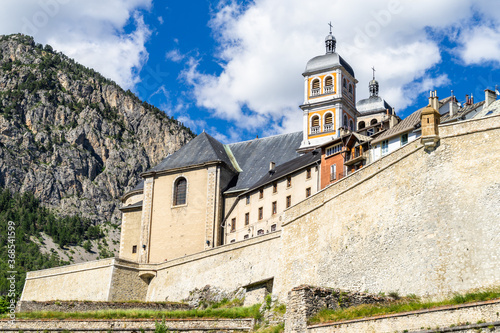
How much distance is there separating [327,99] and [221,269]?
24250 millimetres

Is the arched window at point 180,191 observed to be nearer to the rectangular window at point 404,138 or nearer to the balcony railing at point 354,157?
the balcony railing at point 354,157

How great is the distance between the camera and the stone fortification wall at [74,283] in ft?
165

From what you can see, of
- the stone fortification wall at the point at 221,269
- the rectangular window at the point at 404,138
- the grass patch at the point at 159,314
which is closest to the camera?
the grass patch at the point at 159,314

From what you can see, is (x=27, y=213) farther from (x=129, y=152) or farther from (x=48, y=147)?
(x=129, y=152)

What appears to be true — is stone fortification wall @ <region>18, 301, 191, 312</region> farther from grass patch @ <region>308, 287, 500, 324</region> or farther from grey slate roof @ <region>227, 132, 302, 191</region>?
grass patch @ <region>308, 287, 500, 324</region>

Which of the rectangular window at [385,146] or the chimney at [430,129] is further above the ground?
the rectangular window at [385,146]

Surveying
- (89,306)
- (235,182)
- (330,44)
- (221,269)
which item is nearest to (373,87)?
(330,44)

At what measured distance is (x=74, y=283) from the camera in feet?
170

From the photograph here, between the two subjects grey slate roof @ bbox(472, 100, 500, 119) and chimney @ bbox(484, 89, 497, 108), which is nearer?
grey slate roof @ bbox(472, 100, 500, 119)

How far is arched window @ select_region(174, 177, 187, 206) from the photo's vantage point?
5931cm

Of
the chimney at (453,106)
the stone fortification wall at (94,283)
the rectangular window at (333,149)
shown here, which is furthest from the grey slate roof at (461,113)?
the stone fortification wall at (94,283)

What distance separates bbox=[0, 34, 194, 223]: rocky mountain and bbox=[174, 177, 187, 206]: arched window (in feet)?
318

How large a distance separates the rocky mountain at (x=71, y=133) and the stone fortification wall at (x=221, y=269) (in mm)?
105580

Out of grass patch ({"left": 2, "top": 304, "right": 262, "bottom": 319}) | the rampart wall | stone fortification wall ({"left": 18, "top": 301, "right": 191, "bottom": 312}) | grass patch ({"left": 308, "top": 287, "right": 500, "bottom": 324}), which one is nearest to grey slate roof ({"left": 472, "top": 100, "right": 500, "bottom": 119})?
the rampart wall
